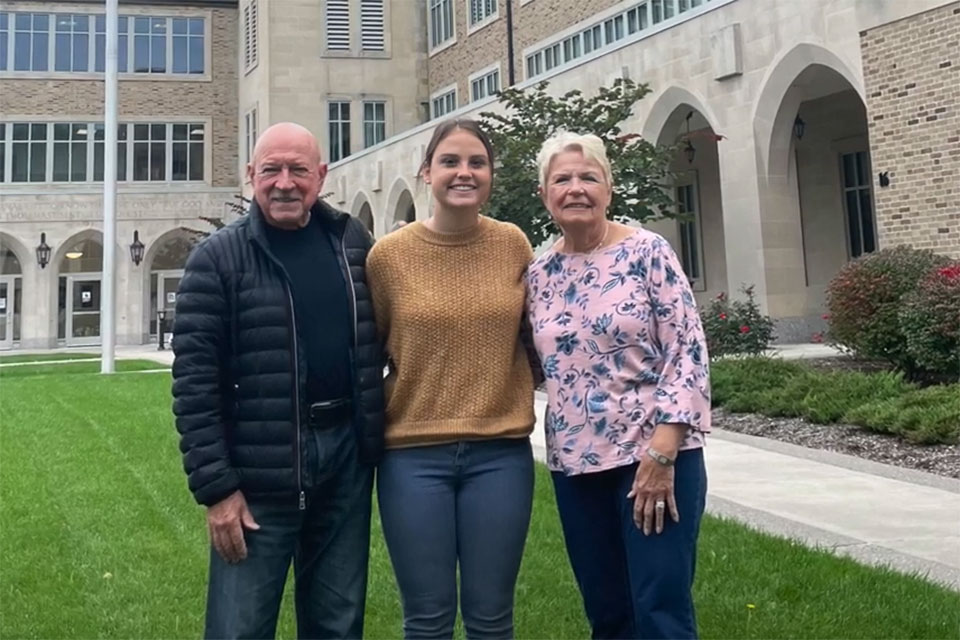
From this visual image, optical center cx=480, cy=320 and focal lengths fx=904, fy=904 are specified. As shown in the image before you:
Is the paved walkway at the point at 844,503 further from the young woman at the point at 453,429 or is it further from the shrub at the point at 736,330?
the shrub at the point at 736,330

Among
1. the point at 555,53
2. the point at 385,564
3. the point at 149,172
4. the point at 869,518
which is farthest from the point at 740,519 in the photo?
the point at 149,172

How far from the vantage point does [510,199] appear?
1362 cm

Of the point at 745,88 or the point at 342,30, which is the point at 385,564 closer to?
the point at 745,88

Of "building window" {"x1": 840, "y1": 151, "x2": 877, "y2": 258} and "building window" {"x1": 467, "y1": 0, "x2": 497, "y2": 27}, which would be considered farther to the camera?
"building window" {"x1": 467, "y1": 0, "x2": 497, "y2": 27}

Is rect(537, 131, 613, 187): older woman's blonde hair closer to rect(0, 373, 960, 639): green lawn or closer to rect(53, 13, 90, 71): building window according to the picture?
rect(0, 373, 960, 639): green lawn

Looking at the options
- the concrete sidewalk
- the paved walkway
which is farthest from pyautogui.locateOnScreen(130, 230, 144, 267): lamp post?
the concrete sidewalk

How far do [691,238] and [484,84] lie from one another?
12241 mm

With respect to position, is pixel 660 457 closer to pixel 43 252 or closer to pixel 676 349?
pixel 676 349

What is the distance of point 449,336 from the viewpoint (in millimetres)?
2475

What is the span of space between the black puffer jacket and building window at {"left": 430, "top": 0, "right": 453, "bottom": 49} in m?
31.7

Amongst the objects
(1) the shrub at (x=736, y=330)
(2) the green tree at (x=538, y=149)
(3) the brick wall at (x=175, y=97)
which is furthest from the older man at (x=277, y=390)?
(3) the brick wall at (x=175, y=97)

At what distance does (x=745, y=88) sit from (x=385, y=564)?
43.1 feet

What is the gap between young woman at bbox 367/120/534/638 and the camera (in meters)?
2.46

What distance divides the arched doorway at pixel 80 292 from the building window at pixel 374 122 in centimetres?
1156
